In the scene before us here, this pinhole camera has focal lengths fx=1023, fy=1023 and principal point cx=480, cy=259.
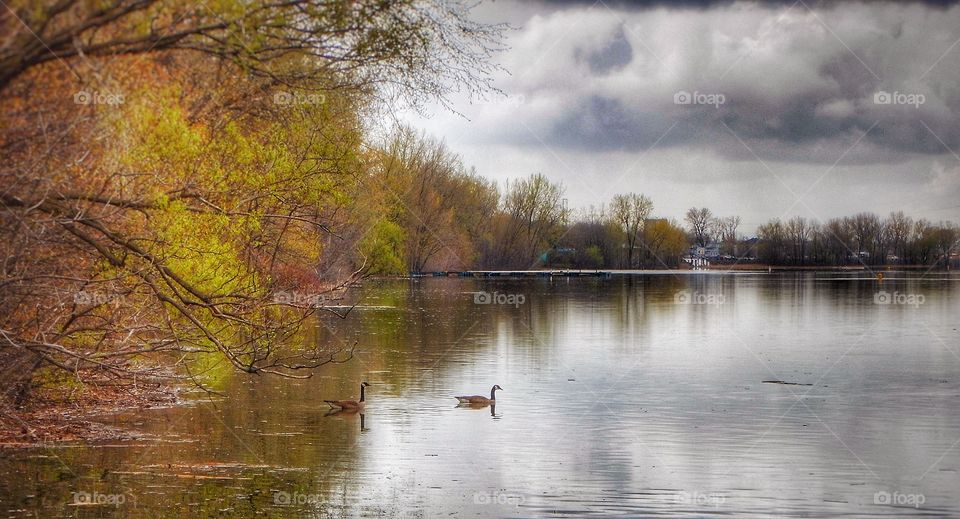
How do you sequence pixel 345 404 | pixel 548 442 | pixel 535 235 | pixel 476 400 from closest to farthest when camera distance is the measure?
pixel 548 442, pixel 345 404, pixel 476 400, pixel 535 235

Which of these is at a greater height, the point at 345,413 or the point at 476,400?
the point at 476,400

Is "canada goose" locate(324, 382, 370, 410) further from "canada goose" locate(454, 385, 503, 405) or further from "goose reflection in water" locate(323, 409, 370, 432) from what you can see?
"canada goose" locate(454, 385, 503, 405)

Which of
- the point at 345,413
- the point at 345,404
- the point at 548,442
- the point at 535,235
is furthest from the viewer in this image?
the point at 535,235

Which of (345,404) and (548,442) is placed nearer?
(548,442)

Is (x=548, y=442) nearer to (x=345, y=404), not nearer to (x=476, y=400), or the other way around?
(x=476, y=400)

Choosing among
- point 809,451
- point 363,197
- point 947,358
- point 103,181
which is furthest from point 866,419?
point 363,197

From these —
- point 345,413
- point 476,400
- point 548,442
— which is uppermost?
point 476,400

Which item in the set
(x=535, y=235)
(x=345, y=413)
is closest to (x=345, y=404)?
(x=345, y=413)

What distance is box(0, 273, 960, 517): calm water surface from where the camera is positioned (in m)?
15.5

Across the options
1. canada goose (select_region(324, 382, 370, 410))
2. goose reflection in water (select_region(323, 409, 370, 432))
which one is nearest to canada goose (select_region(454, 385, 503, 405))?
canada goose (select_region(324, 382, 370, 410))

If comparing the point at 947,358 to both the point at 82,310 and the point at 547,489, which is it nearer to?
the point at 547,489

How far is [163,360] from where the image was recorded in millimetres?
27172

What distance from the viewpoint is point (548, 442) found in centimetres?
2053

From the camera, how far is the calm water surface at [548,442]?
50.9 ft
